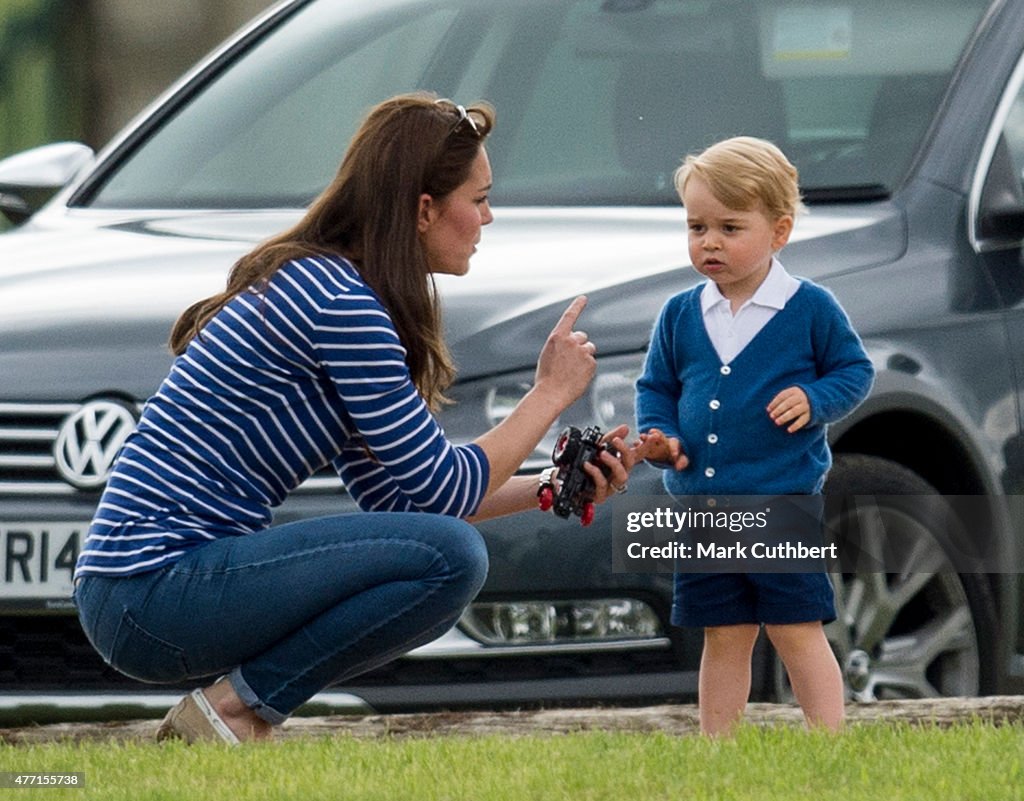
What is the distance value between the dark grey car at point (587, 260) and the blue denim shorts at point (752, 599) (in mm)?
230

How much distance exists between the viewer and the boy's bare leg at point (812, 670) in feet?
14.9

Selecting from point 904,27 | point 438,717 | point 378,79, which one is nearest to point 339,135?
point 378,79

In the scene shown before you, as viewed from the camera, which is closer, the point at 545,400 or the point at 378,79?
the point at 545,400

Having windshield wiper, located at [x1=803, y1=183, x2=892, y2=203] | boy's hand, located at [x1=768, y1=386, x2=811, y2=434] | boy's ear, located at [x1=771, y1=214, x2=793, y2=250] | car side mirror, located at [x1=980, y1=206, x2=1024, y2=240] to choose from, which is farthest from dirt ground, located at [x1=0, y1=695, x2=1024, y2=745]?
windshield wiper, located at [x1=803, y1=183, x2=892, y2=203]

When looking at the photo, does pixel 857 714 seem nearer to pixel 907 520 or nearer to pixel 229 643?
pixel 907 520

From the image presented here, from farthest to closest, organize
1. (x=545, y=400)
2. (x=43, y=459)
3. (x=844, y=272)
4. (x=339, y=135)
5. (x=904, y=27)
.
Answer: (x=339, y=135), (x=904, y=27), (x=844, y=272), (x=43, y=459), (x=545, y=400)

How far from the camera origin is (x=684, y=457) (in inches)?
178

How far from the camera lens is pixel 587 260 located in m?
5.25

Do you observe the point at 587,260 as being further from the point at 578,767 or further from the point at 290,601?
the point at 578,767

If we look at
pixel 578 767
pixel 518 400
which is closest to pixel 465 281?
pixel 518 400

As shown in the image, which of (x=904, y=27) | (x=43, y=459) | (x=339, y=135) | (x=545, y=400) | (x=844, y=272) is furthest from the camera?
(x=339, y=135)

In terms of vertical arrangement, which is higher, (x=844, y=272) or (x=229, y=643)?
(x=844, y=272)

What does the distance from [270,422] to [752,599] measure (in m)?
0.88

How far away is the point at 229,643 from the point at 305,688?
0.15m
